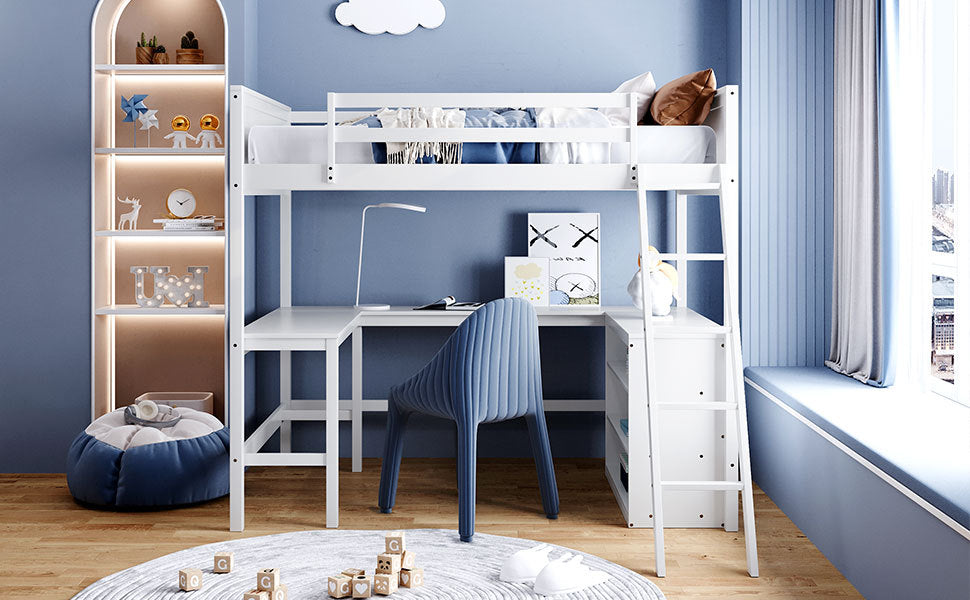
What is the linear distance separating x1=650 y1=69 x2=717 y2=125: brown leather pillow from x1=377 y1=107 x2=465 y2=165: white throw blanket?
2.47 feet

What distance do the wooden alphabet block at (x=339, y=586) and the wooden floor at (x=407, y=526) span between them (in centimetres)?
63

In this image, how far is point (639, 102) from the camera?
10.8ft

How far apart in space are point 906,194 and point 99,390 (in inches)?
134

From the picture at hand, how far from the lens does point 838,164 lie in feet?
11.6

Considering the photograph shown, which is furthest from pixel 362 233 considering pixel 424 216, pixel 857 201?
pixel 857 201

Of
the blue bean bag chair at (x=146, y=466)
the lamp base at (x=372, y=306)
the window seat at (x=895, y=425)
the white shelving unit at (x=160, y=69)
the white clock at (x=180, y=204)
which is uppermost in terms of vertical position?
the white shelving unit at (x=160, y=69)

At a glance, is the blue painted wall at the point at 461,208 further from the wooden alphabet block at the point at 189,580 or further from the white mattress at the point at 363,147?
the wooden alphabet block at the point at 189,580

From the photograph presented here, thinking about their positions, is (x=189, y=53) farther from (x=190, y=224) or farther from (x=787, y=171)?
(x=787, y=171)

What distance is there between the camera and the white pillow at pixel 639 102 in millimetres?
3301

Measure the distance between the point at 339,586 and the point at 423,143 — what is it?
1519mm

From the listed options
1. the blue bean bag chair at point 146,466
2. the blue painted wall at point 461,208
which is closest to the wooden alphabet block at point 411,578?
the blue bean bag chair at point 146,466

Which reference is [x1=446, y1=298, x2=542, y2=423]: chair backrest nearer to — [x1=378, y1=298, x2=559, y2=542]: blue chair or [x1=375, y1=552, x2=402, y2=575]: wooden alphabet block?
[x1=378, y1=298, x2=559, y2=542]: blue chair

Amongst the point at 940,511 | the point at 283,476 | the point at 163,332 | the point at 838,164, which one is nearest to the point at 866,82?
the point at 838,164

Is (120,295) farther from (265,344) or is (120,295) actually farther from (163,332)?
(265,344)
